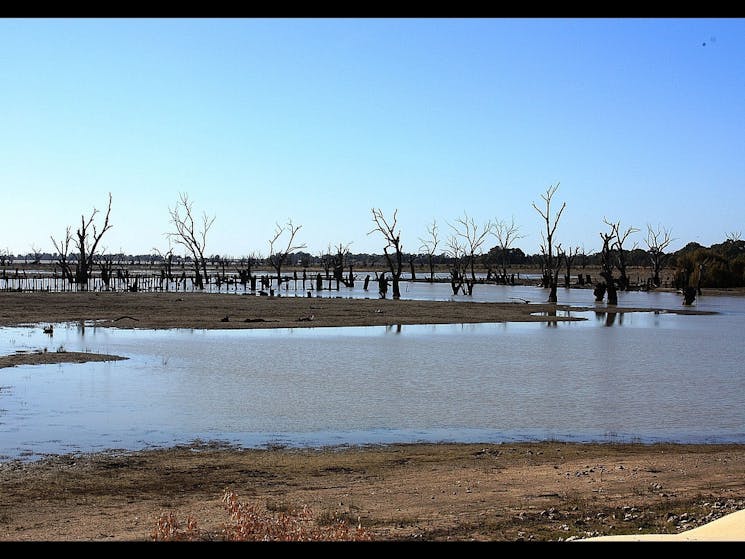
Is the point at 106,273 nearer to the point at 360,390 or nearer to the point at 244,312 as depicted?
the point at 244,312

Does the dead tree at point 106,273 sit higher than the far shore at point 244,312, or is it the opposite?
the dead tree at point 106,273

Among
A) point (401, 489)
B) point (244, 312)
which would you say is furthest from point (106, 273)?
point (401, 489)

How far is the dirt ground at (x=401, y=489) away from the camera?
7.47 m

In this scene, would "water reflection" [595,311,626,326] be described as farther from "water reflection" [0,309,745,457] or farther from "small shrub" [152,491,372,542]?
"small shrub" [152,491,372,542]

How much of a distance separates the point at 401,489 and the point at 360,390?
29.0 ft

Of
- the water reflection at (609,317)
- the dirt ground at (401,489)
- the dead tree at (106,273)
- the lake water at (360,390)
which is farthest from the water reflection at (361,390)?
the dead tree at (106,273)

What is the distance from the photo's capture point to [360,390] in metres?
18.1

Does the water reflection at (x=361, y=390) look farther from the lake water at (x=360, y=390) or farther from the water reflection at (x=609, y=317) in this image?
the water reflection at (x=609, y=317)

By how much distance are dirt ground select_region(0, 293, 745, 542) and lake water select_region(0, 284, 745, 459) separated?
3.44 ft

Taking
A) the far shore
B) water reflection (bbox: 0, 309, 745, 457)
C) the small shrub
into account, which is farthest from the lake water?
the small shrub

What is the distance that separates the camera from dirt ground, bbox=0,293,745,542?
7469 millimetres

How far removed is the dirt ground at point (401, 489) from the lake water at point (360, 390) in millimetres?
1049
